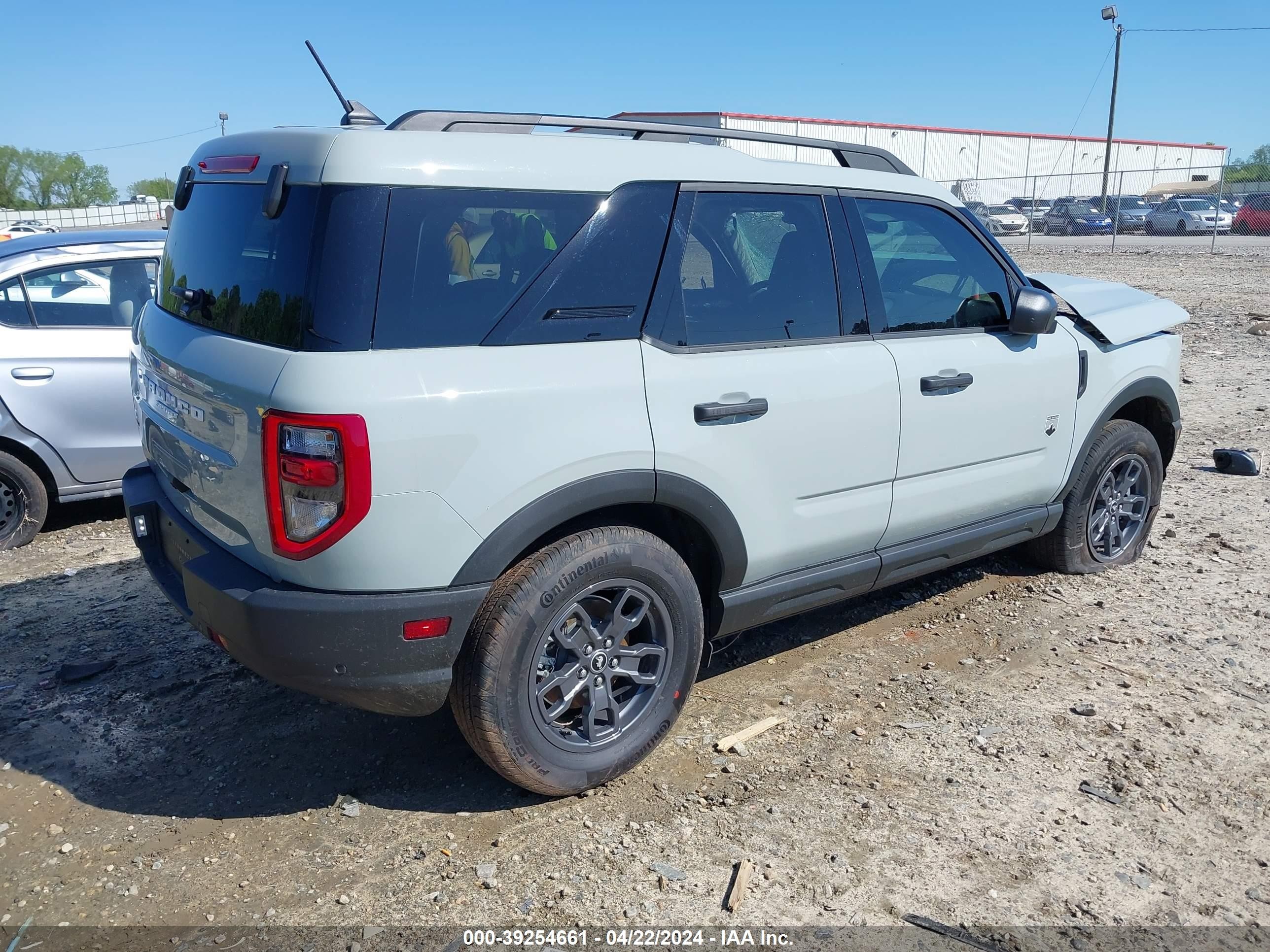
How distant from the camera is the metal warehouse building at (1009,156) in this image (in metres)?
48.0

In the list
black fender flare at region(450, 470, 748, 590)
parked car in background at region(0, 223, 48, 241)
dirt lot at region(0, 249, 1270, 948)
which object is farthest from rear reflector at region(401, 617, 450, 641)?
parked car in background at region(0, 223, 48, 241)

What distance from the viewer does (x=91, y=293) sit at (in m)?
5.88

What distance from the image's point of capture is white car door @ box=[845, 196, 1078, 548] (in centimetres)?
381

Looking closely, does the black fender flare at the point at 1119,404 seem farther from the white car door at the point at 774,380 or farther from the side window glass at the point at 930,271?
the white car door at the point at 774,380

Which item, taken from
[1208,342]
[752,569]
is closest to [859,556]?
[752,569]

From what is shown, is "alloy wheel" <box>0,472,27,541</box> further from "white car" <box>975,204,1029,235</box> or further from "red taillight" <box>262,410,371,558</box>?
"white car" <box>975,204,1029,235</box>

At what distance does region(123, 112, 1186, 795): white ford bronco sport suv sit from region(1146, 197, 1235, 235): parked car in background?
108 feet

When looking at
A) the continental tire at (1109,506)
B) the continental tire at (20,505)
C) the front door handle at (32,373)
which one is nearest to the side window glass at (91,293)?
the front door handle at (32,373)

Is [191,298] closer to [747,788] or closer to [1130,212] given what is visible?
[747,788]

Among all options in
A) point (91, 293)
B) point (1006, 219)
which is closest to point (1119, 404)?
point (91, 293)

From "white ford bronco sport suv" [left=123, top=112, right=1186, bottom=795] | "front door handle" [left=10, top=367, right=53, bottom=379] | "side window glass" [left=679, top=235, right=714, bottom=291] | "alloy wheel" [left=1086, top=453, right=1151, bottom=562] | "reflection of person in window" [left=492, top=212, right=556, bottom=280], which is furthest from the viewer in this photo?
"front door handle" [left=10, top=367, right=53, bottom=379]

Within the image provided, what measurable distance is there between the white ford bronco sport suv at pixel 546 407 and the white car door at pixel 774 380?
0.04 ft

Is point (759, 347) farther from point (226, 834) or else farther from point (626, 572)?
point (226, 834)

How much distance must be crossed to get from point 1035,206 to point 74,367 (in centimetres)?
4015
